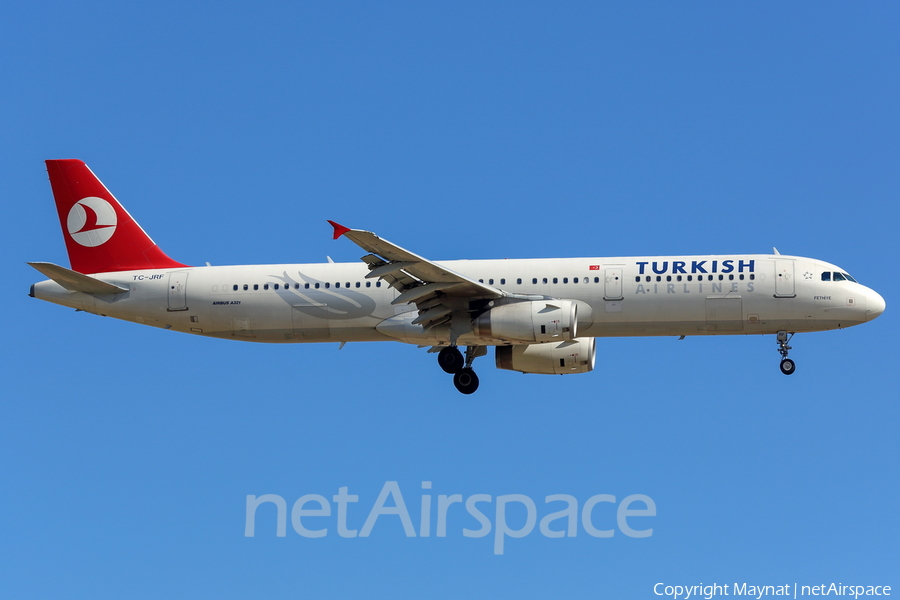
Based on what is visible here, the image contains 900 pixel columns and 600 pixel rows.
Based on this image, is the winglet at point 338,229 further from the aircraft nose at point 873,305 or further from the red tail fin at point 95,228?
the aircraft nose at point 873,305

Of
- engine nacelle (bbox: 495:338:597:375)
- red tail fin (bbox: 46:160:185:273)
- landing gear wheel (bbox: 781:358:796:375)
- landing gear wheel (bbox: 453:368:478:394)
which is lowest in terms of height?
landing gear wheel (bbox: 453:368:478:394)

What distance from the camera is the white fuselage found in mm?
37656

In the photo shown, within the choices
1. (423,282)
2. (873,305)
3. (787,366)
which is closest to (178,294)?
(423,282)

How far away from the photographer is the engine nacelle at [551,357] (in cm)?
4103

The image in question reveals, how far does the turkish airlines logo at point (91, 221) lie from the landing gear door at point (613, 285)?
62.2ft

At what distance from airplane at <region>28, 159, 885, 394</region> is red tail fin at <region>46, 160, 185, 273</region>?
2.70 feet

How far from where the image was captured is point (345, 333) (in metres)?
39.7

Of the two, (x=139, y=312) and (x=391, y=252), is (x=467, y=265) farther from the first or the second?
(x=139, y=312)

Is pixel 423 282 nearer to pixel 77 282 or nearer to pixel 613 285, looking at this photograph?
pixel 613 285

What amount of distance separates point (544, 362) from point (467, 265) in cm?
498

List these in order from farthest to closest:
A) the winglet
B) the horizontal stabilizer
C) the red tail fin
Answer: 1. the red tail fin
2. the horizontal stabilizer
3. the winglet

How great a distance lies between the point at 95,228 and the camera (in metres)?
42.5

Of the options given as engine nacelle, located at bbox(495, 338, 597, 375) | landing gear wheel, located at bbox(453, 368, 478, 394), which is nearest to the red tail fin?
landing gear wheel, located at bbox(453, 368, 478, 394)

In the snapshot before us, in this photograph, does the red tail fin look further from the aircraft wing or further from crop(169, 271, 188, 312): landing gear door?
the aircraft wing
